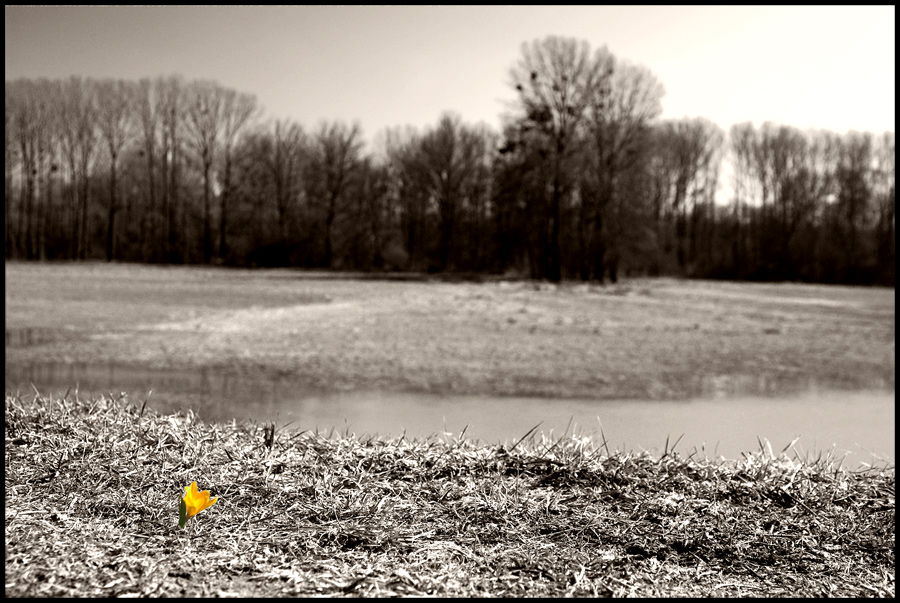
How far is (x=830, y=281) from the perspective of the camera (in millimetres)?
42688

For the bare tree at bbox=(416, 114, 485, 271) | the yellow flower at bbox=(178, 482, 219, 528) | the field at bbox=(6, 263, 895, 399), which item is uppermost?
the bare tree at bbox=(416, 114, 485, 271)

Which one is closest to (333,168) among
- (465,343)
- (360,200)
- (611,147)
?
(360,200)

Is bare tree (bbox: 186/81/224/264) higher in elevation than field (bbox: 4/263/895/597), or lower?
higher

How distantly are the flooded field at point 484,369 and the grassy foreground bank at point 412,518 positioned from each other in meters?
1.03

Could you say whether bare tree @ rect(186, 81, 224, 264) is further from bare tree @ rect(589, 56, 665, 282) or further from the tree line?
bare tree @ rect(589, 56, 665, 282)

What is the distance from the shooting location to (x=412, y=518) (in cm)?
214

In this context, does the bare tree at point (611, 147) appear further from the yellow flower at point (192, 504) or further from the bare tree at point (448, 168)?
the yellow flower at point (192, 504)

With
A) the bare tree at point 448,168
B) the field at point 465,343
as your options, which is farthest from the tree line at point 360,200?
the field at point 465,343

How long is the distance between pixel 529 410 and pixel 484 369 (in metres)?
1.92

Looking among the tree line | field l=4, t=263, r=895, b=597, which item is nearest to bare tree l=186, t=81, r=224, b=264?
the tree line

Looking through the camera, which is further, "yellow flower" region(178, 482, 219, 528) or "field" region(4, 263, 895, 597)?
"yellow flower" region(178, 482, 219, 528)

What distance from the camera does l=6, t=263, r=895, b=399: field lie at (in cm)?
711

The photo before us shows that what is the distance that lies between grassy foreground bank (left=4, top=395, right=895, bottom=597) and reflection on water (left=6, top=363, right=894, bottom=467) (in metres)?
1.30

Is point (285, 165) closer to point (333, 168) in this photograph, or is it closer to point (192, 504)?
point (333, 168)
